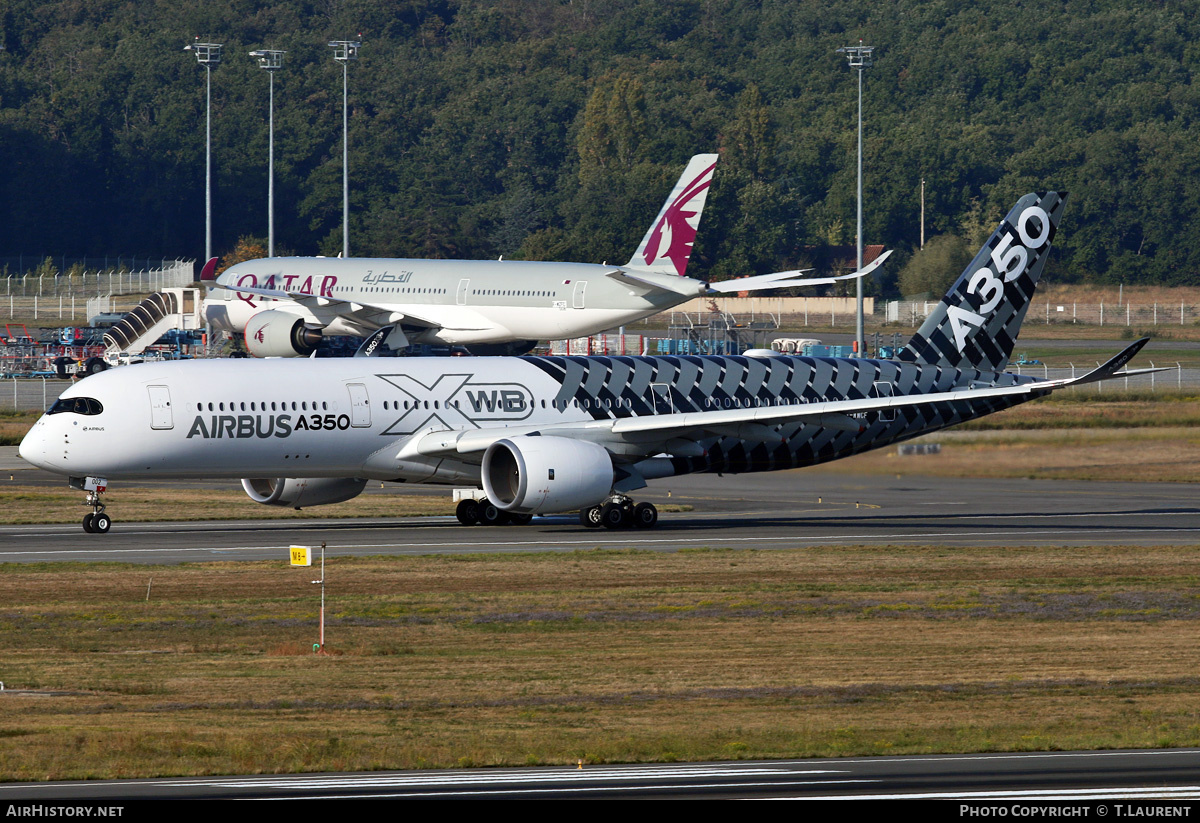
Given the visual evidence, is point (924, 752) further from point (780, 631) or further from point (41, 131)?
point (41, 131)

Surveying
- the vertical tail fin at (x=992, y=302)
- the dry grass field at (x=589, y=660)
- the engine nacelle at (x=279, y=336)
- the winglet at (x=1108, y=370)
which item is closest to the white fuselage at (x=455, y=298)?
the engine nacelle at (x=279, y=336)

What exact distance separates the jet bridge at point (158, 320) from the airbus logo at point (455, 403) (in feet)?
187

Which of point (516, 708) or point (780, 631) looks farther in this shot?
point (780, 631)

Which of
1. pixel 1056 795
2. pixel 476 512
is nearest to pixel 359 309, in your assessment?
pixel 476 512

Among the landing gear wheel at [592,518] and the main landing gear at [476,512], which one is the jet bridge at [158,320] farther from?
the landing gear wheel at [592,518]

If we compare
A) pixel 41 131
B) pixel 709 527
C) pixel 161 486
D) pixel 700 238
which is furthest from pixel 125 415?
pixel 41 131

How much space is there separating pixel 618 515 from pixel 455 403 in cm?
448

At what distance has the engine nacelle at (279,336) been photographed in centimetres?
8006

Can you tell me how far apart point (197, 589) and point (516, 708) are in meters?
11.8

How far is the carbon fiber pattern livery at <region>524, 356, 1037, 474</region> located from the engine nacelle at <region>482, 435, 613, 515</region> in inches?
105

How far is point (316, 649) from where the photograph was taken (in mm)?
23703

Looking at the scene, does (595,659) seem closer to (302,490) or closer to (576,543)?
(576,543)

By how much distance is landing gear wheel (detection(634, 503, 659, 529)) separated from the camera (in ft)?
135

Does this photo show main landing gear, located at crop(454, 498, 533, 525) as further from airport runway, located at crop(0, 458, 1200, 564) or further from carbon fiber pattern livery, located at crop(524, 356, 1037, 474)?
carbon fiber pattern livery, located at crop(524, 356, 1037, 474)
